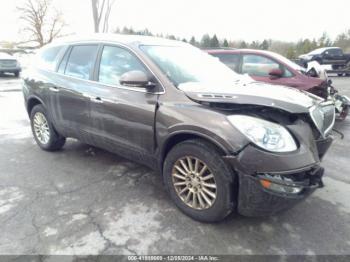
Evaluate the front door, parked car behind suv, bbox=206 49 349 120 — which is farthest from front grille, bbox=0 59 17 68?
the front door

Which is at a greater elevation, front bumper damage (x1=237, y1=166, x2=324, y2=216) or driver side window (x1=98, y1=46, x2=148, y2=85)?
driver side window (x1=98, y1=46, x2=148, y2=85)

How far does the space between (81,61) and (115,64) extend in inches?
28.1

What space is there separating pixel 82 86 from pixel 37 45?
31069 mm

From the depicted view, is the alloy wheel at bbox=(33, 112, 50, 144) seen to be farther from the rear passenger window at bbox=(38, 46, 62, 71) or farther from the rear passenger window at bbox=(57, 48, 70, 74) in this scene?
the rear passenger window at bbox=(57, 48, 70, 74)

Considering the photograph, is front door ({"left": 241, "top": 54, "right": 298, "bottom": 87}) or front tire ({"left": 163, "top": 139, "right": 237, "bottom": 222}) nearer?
front tire ({"left": 163, "top": 139, "right": 237, "bottom": 222})

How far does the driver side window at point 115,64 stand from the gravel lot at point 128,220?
133 centimetres

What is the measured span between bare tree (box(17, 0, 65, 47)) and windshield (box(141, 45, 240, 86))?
30364mm

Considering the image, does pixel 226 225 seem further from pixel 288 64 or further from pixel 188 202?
pixel 288 64

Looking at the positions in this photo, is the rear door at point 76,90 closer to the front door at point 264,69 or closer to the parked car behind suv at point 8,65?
the front door at point 264,69

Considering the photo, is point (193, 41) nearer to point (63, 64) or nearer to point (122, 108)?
point (63, 64)

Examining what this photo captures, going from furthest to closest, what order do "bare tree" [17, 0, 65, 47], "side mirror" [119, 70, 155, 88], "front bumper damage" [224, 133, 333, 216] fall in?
"bare tree" [17, 0, 65, 47] → "side mirror" [119, 70, 155, 88] → "front bumper damage" [224, 133, 333, 216]

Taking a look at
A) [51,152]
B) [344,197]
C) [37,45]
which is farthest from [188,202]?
[37,45]

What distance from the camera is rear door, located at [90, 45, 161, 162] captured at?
9.83ft

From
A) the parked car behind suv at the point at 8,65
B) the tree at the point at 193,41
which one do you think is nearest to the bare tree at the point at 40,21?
the parked car behind suv at the point at 8,65
